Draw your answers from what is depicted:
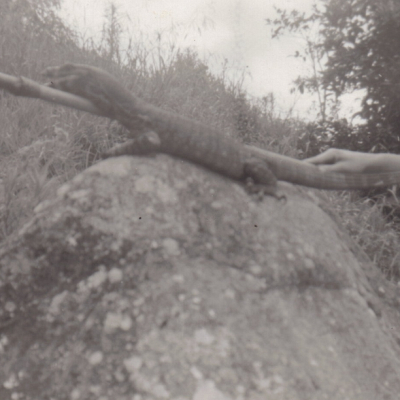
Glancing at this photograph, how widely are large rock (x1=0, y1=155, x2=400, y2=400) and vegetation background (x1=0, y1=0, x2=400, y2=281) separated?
1718 millimetres

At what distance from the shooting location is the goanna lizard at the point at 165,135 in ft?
7.27

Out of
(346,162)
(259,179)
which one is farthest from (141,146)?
(346,162)

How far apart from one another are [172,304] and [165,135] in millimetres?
874

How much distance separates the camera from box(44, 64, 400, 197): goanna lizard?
7.27ft

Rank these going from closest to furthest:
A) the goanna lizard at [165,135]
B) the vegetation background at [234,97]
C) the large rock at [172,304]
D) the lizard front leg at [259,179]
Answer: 1. the large rock at [172,304]
2. the goanna lizard at [165,135]
3. the lizard front leg at [259,179]
4. the vegetation background at [234,97]

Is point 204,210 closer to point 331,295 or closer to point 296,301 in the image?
point 296,301

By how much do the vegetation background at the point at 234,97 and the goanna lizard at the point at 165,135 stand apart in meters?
1.47

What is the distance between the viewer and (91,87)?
2236mm

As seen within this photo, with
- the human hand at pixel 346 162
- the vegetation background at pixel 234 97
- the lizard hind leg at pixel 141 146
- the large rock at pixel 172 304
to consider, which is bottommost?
the large rock at pixel 172 304

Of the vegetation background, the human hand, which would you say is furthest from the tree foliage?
the human hand

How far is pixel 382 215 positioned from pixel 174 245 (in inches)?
183

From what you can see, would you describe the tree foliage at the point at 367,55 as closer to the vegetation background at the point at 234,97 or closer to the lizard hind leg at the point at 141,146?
the vegetation background at the point at 234,97

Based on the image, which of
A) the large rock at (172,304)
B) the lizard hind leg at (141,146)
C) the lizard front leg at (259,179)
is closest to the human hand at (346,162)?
the lizard front leg at (259,179)

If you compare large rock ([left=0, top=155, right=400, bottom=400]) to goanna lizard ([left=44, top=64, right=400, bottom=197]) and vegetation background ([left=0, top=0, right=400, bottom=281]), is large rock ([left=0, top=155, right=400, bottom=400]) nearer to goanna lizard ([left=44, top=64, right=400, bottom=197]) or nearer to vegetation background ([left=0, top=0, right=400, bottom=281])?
goanna lizard ([left=44, top=64, right=400, bottom=197])
